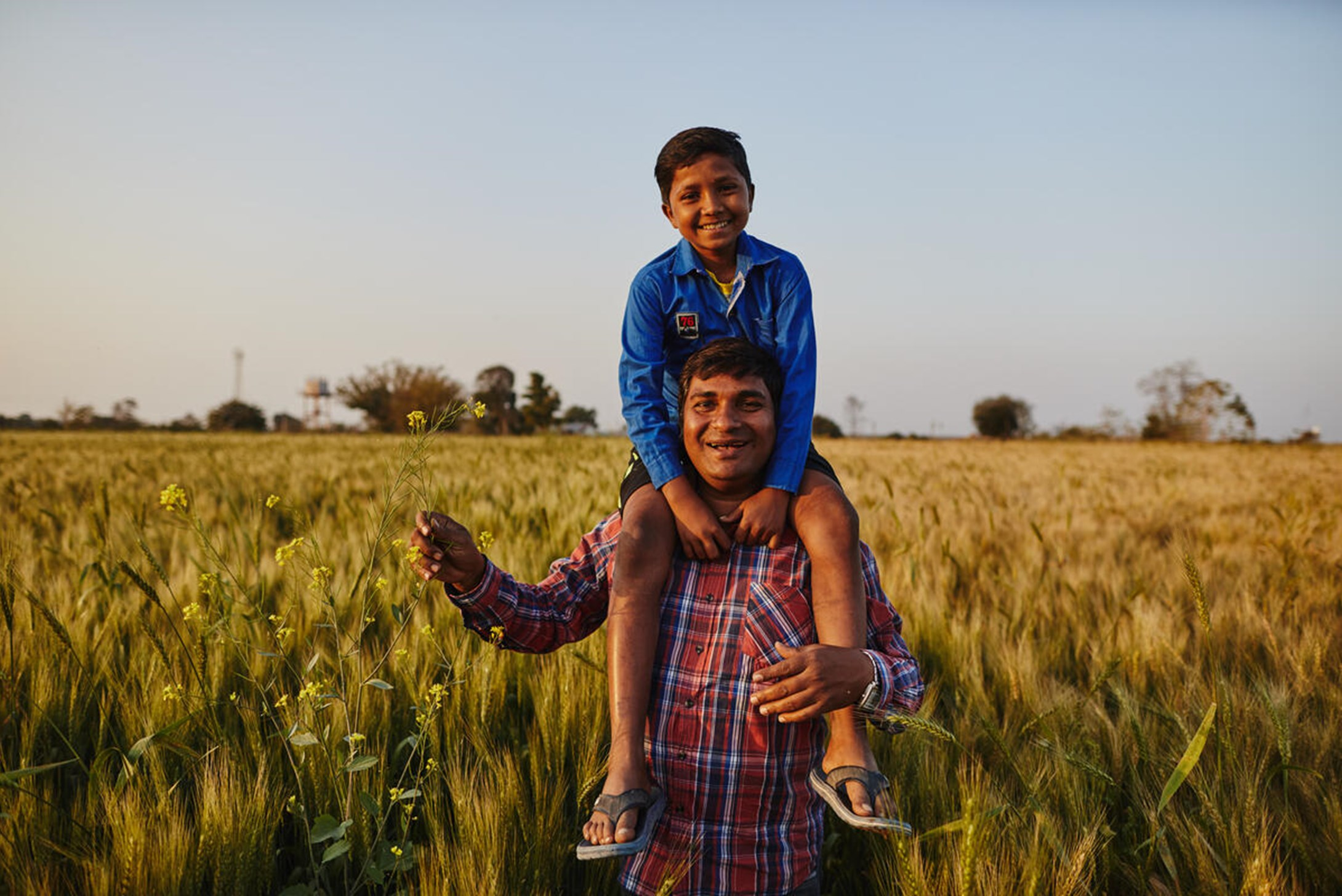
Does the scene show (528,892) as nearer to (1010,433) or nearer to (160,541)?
(160,541)

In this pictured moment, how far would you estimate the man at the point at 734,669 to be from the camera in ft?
5.19

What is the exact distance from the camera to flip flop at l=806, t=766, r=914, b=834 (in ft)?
4.75

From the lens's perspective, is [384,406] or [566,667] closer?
[566,667]

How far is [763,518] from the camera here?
179 cm

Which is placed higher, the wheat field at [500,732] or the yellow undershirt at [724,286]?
the yellow undershirt at [724,286]

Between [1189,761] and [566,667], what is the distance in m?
1.49

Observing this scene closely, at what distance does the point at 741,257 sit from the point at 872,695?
3.83 feet

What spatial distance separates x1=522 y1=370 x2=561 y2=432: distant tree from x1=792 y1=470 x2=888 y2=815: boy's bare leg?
52.3 m

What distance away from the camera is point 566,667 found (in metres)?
2.24

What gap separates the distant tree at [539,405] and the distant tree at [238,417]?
19.4m

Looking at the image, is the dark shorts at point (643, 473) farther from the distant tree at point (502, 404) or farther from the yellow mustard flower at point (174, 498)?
the distant tree at point (502, 404)

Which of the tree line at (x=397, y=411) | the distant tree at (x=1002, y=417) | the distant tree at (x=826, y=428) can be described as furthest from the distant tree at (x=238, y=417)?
the distant tree at (x=1002, y=417)

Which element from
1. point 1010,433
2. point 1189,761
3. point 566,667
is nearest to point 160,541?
point 566,667

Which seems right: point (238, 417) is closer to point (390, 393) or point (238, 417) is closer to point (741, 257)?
point (390, 393)
